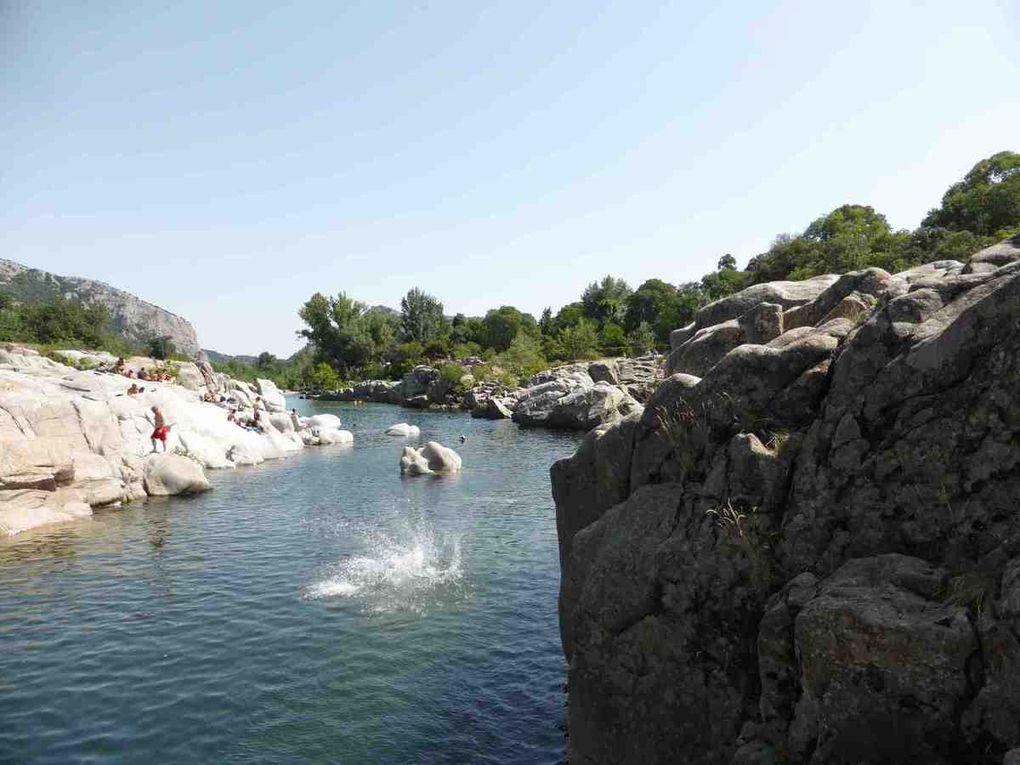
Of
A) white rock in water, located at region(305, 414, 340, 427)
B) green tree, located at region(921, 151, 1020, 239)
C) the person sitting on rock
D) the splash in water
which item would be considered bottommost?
the splash in water

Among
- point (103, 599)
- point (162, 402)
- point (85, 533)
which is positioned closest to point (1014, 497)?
point (103, 599)

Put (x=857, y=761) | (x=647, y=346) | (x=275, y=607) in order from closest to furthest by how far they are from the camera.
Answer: (x=857, y=761) < (x=275, y=607) < (x=647, y=346)

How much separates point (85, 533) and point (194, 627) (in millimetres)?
12572

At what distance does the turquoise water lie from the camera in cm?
1245

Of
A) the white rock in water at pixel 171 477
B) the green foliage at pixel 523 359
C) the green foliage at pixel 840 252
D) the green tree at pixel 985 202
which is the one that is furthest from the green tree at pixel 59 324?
the green tree at pixel 985 202

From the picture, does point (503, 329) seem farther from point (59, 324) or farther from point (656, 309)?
point (59, 324)

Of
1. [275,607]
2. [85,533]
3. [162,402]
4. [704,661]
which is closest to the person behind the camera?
[704,661]

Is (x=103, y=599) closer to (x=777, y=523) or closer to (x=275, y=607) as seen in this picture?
(x=275, y=607)

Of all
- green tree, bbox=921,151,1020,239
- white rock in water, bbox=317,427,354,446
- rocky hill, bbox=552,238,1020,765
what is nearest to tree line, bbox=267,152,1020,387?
green tree, bbox=921,151,1020,239

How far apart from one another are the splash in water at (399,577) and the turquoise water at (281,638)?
0.11 meters

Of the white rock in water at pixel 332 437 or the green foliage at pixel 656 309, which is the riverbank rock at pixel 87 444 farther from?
the green foliage at pixel 656 309

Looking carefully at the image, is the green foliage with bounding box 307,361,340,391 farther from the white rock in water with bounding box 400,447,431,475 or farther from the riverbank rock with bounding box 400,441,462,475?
the white rock in water with bounding box 400,447,431,475

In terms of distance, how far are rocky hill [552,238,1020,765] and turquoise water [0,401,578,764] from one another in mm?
4463

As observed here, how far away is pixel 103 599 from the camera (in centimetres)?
1928
